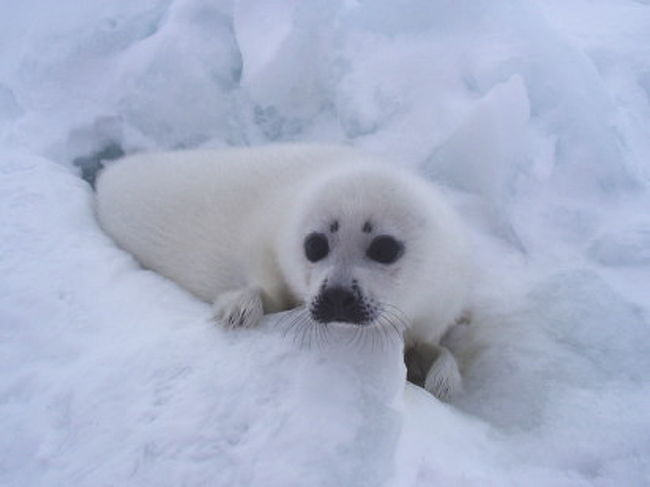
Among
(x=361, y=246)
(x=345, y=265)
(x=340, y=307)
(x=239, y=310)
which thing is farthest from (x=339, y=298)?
(x=239, y=310)

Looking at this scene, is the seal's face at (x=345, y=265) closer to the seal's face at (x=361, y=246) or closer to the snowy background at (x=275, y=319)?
the seal's face at (x=361, y=246)

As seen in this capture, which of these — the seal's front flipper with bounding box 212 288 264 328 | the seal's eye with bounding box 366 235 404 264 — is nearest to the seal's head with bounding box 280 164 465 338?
the seal's eye with bounding box 366 235 404 264

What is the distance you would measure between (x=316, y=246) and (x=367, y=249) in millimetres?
189

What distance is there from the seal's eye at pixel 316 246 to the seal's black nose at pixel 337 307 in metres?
0.28

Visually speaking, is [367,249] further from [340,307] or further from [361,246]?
[340,307]

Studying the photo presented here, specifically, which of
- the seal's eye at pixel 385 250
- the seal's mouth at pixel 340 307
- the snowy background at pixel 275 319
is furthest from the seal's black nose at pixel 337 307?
→ the seal's eye at pixel 385 250

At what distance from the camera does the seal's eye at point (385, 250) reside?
2.28 m

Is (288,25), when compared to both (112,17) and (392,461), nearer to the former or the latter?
(112,17)

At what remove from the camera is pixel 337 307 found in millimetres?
2053

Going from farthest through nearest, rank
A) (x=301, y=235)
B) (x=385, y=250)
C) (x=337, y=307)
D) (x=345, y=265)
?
(x=301, y=235) → (x=385, y=250) → (x=345, y=265) → (x=337, y=307)

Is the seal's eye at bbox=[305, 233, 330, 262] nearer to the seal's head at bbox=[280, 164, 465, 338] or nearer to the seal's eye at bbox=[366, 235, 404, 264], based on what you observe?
the seal's head at bbox=[280, 164, 465, 338]

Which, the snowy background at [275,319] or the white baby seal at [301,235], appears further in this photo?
the white baby seal at [301,235]

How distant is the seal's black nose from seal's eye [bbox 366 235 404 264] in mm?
254

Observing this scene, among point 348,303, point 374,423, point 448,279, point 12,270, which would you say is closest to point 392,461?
point 374,423
